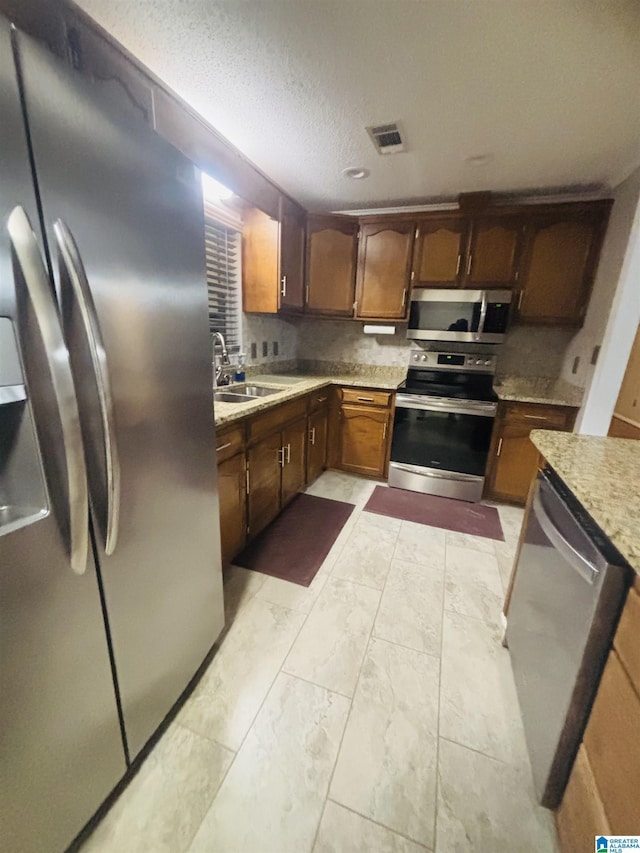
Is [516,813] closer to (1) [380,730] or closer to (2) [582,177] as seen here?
(1) [380,730]

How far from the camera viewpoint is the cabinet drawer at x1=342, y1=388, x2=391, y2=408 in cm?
292

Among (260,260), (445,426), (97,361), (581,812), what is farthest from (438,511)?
(97,361)

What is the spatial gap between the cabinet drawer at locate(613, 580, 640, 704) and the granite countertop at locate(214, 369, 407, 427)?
57.0 inches

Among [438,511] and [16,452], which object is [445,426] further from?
[16,452]

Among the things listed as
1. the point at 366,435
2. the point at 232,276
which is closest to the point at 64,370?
the point at 232,276

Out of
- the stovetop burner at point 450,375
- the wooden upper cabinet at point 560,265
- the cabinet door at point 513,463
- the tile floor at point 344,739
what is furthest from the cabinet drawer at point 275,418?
the wooden upper cabinet at point 560,265

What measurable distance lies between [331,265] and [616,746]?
3168mm

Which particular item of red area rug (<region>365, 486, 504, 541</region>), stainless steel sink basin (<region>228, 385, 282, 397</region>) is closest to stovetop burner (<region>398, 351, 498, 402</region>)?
red area rug (<region>365, 486, 504, 541</region>)

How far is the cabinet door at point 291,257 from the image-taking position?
2.65m

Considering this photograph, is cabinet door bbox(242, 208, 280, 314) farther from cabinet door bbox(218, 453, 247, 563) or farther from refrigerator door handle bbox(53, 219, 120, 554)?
refrigerator door handle bbox(53, 219, 120, 554)

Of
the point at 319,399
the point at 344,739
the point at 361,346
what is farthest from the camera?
the point at 361,346

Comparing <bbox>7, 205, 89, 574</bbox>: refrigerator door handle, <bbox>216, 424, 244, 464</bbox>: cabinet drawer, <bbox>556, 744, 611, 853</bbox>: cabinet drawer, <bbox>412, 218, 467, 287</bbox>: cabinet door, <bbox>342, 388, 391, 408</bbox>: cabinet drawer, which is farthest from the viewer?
<bbox>342, 388, 391, 408</bbox>: cabinet drawer

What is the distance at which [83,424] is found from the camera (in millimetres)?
743

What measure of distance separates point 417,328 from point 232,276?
158cm
